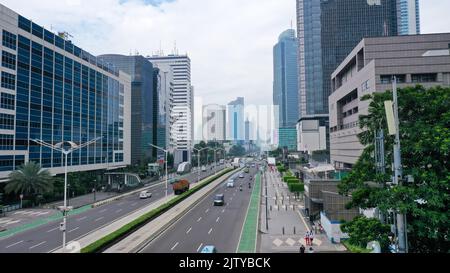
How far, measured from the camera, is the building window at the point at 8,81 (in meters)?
47.6

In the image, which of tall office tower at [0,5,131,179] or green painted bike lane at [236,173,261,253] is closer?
green painted bike lane at [236,173,261,253]

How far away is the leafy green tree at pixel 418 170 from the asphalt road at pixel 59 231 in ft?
83.5

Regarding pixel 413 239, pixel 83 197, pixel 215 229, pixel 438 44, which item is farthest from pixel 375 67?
pixel 83 197

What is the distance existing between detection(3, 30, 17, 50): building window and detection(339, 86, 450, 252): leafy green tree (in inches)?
2251

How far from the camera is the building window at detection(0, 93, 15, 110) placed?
47.1 meters

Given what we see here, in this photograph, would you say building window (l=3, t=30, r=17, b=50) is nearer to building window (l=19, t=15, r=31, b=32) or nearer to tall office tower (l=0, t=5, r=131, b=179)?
tall office tower (l=0, t=5, r=131, b=179)

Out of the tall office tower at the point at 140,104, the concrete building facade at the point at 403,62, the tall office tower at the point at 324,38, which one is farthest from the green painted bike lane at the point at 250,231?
the tall office tower at the point at 324,38

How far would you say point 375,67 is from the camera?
47.6m

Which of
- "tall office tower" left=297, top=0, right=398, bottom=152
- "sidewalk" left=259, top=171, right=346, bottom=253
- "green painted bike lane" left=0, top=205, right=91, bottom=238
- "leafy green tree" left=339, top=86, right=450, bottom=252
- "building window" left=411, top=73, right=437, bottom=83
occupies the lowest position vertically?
"green painted bike lane" left=0, top=205, right=91, bottom=238

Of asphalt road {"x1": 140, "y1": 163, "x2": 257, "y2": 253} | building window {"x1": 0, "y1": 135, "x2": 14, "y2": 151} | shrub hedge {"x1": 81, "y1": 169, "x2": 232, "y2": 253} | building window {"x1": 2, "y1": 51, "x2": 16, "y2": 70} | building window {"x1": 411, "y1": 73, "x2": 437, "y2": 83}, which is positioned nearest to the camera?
shrub hedge {"x1": 81, "y1": 169, "x2": 232, "y2": 253}

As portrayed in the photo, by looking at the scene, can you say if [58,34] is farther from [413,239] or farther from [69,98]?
[413,239]

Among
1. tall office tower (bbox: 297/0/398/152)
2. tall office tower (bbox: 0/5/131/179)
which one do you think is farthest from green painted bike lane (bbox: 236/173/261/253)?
tall office tower (bbox: 297/0/398/152)

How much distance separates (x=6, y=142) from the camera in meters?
47.8
